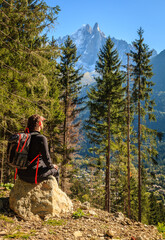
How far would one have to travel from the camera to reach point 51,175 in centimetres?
435

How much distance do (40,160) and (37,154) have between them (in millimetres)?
219

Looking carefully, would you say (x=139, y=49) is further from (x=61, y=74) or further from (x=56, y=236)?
(x=56, y=236)

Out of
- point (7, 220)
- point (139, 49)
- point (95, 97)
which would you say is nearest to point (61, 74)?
point (95, 97)

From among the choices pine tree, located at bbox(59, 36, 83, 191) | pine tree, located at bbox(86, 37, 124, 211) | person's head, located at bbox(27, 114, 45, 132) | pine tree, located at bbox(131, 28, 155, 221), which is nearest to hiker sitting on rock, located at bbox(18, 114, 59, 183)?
person's head, located at bbox(27, 114, 45, 132)

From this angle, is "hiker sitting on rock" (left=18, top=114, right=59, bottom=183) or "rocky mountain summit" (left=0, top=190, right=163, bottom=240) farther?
"hiker sitting on rock" (left=18, top=114, right=59, bottom=183)

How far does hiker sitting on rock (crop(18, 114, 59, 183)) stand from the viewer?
3.71 meters

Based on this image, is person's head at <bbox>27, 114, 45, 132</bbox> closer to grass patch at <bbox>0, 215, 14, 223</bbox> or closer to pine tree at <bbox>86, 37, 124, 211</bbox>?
grass patch at <bbox>0, 215, 14, 223</bbox>

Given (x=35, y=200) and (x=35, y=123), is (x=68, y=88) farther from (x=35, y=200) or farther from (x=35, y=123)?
(x=35, y=200)

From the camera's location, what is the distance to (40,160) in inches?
154

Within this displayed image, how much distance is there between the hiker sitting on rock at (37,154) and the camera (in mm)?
3713

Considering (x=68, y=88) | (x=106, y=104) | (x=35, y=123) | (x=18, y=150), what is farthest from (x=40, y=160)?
(x=68, y=88)

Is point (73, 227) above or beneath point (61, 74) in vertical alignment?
beneath

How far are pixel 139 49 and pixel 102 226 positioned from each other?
15039 mm

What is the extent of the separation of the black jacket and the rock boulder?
0.71 ft
